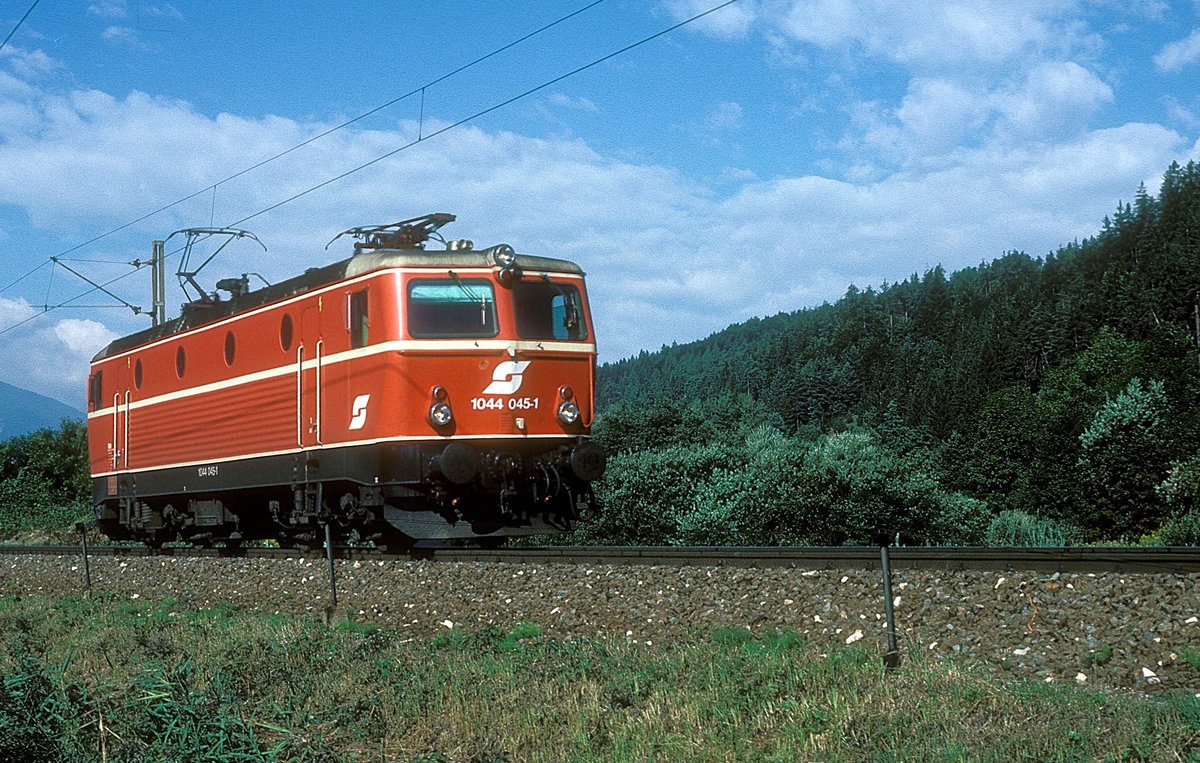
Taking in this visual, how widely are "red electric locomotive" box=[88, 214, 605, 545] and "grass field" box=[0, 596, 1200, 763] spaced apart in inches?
225

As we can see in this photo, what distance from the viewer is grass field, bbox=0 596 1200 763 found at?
651cm

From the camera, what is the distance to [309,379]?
17141 millimetres

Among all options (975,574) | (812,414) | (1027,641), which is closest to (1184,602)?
(1027,641)

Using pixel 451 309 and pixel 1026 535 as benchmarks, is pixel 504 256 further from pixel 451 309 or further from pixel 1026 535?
pixel 1026 535

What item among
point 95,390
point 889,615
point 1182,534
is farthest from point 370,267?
point 1182,534

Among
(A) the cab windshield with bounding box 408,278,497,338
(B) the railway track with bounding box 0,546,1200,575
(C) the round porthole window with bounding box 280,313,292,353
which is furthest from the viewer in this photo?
(C) the round porthole window with bounding box 280,313,292,353

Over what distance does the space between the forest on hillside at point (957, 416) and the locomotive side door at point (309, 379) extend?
399 centimetres

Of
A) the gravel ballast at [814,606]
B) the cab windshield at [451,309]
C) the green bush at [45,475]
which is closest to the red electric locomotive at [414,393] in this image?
the cab windshield at [451,309]

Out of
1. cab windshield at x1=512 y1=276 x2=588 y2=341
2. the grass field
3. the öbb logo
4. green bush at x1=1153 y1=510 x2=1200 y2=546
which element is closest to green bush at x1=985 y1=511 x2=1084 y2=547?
green bush at x1=1153 y1=510 x2=1200 y2=546

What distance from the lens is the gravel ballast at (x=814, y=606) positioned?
8430mm

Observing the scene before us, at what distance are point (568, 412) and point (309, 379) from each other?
138 inches

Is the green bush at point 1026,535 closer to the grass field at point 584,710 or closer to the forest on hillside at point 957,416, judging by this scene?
the forest on hillside at point 957,416

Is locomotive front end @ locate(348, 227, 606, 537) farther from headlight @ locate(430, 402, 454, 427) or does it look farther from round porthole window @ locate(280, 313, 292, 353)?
round porthole window @ locate(280, 313, 292, 353)

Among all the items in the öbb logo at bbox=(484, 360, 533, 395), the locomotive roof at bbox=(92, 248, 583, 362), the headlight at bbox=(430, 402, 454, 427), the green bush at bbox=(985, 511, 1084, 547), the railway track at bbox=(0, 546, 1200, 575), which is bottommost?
the green bush at bbox=(985, 511, 1084, 547)
